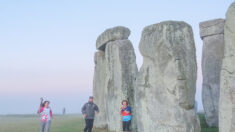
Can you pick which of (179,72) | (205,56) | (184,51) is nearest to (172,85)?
(179,72)

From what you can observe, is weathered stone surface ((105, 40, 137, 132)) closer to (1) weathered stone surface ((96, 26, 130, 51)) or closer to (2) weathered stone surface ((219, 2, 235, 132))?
(1) weathered stone surface ((96, 26, 130, 51))

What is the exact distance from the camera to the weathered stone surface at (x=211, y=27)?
17.1m

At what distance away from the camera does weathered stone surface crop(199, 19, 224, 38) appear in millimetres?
17125

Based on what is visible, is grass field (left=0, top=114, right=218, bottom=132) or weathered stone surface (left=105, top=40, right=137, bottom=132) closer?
weathered stone surface (left=105, top=40, right=137, bottom=132)

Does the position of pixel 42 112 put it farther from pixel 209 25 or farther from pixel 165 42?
pixel 209 25

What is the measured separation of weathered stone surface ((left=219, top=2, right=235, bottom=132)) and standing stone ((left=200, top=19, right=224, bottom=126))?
8.38 m

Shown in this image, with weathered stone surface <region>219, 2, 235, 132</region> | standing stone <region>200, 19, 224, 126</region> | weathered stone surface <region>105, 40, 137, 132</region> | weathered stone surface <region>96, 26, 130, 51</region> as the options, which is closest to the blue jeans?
weathered stone surface <region>105, 40, 137, 132</region>

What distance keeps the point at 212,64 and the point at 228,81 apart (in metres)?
8.92

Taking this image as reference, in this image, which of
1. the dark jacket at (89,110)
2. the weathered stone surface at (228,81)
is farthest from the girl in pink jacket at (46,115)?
the weathered stone surface at (228,81)

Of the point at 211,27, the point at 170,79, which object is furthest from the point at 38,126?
the point at 170,79

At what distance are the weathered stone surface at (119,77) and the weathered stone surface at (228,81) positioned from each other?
7.19 m

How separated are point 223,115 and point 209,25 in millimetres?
9779

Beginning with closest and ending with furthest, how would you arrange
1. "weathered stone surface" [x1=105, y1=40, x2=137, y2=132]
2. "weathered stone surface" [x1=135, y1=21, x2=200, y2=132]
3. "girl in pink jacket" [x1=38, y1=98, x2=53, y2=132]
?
"weathered stone surface" [x1=135, y1=21, x2=200, y2=132] → "girl in pink jacket" [x1=38, y1=98, x2=53, y2=132] → "weathered stone surface" [x1=105, y1=40, x2=137, y2=132]

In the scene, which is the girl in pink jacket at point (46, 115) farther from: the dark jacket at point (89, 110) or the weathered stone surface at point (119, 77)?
the weathered stone surface at point (119, 77)
